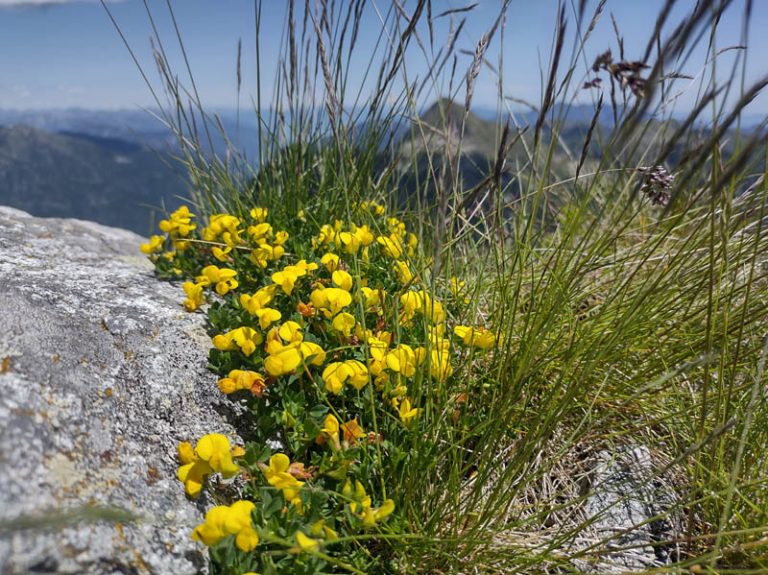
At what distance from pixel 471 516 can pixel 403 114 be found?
173 cm

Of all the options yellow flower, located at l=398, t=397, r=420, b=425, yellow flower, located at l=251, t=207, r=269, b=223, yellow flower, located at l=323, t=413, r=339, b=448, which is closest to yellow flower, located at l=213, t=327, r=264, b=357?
yellow flower, located at l=323, t=413, r=339, b=448

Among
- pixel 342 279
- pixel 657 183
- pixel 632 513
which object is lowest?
pixel 632 513

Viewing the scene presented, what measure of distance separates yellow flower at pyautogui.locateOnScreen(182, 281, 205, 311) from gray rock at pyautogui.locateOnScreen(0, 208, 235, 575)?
0.19 feet

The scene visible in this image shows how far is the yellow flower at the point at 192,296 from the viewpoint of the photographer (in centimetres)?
233

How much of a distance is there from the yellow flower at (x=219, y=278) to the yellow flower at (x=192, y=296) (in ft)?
0.23

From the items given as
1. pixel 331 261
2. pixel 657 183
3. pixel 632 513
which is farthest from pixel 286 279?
pixel 632 513

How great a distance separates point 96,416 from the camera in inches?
63.6

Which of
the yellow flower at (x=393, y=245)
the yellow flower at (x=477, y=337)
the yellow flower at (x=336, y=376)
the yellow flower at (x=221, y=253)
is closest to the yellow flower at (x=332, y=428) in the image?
the yellow flower at (x=336, y=376)

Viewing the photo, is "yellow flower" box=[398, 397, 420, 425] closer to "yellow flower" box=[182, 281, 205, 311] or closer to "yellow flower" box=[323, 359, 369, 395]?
"yellow flower" box=[323, 359, 369, 395]

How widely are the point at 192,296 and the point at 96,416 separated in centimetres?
81

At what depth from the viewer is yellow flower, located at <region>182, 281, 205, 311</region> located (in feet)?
7.66

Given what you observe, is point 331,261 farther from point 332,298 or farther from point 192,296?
point 192,296

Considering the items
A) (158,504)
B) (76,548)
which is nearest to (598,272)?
(158,504)

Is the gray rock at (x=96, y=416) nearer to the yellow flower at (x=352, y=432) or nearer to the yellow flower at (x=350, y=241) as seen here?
the yellow flower at (x=352, y=432)
